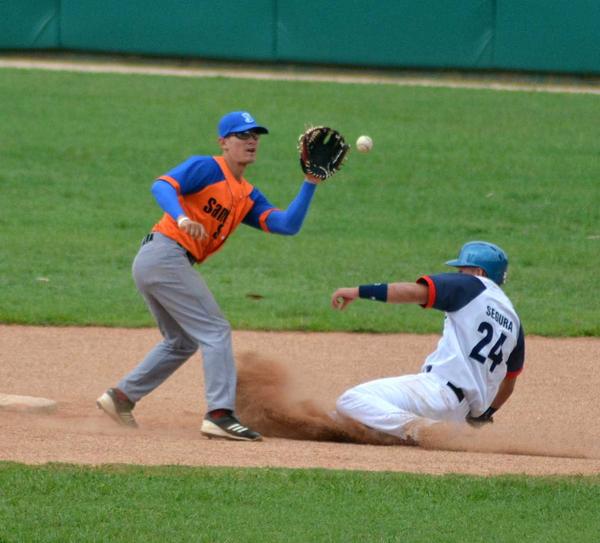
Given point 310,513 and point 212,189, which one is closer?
point 310,513

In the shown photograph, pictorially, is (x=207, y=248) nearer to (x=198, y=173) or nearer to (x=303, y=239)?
(x=198, y=173)

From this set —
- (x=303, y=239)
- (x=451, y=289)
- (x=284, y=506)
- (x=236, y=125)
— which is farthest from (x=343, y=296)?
(x=303, y=239)

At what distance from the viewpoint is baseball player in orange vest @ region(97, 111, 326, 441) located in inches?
279

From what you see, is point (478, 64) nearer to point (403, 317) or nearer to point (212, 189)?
point (403, 317)

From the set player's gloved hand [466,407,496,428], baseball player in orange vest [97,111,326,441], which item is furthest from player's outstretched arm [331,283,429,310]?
player's gloved hand [466,407,496,428]

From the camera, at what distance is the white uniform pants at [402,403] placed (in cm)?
699

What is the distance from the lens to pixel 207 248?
733 centimetres

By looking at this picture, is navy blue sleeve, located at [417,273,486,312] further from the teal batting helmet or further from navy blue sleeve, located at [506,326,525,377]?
navy blue sleeve, located at [506,326,525,377]

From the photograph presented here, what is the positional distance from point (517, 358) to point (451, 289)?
2.39 feet

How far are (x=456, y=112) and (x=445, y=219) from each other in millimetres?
5010

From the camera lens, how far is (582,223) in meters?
14.8

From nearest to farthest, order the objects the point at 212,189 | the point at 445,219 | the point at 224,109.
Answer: the point at 212,189 < the point at 445,219 < the point at 224,109

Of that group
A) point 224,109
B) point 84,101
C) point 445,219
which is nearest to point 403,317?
point 445,219

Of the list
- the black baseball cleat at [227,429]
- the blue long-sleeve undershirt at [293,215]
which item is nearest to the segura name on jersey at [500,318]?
the blue long-sleeve undershirt at [293,215]
